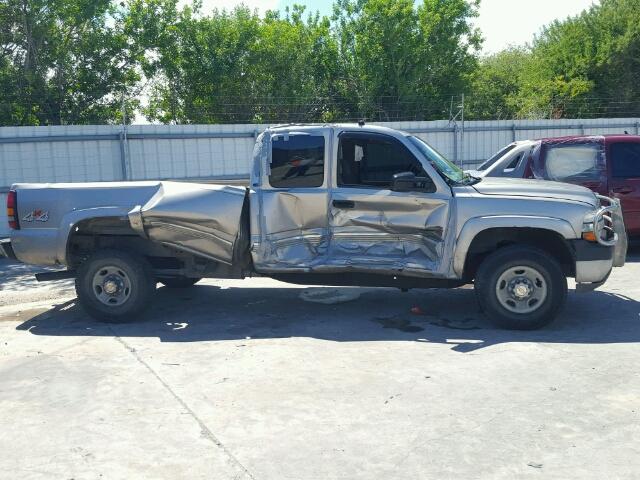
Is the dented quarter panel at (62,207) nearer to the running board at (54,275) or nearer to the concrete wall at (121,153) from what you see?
Result: the running board at (54,275)

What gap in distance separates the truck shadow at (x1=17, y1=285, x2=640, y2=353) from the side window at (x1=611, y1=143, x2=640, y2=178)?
2582 mm

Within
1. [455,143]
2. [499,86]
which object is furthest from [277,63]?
[499,86]

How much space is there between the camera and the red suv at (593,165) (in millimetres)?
9945

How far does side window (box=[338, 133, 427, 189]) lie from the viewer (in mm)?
7074

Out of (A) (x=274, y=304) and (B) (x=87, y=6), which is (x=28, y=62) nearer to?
(B) (x=87, y=6)

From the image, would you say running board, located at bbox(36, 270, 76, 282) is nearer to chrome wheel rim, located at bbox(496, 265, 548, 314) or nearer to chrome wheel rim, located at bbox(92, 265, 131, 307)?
chrome wheel rim, located at bbox(92, 265, 131, 307)

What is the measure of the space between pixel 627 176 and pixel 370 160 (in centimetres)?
486

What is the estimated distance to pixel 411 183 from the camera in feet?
22.3

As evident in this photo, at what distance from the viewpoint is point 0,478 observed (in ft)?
13.0

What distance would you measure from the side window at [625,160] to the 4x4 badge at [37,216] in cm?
763

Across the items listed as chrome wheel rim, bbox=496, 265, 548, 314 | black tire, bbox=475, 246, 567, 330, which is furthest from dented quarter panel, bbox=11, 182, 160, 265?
chrome wheel rim, bbox=496, 265, 548, 314

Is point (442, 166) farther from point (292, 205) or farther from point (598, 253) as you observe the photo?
point (598, 253)

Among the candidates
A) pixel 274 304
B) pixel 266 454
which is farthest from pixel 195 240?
pixel 266 454

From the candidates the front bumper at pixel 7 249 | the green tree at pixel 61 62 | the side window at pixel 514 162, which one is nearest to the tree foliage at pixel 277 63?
the green tree at pixel 61 62
